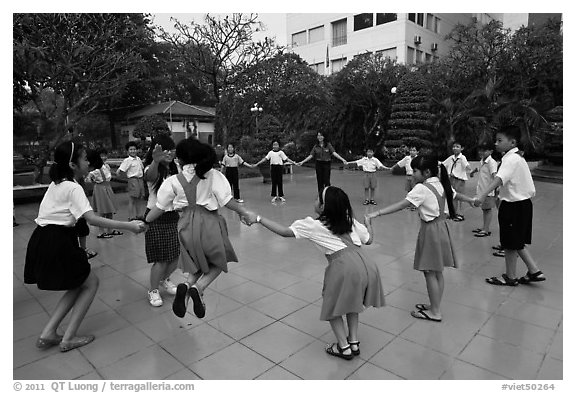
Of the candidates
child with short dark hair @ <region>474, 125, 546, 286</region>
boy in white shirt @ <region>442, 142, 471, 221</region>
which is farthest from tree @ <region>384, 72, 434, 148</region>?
child with short dark hair @ <region>474, 125, 546, 286</region>

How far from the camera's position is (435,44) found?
29.0 metres

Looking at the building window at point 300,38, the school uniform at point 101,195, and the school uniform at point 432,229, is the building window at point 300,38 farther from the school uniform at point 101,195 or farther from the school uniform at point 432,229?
the school uniform at point 432,229

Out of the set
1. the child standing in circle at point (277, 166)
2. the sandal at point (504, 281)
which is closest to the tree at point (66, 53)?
the child standing in circle at point (277, 166)

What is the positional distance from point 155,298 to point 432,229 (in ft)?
8.33

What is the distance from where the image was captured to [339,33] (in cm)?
3042

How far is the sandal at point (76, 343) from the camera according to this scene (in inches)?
114

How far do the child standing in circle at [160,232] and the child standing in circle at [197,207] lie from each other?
555 millimetres

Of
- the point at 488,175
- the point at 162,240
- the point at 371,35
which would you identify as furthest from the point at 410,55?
the point at 162,240

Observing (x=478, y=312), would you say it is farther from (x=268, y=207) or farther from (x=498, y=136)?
(x=268, y=207)

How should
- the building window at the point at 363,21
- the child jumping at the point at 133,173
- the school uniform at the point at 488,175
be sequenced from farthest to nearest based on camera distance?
the building window at the point at 363,21 → the child jumping at the point at 133,173 → the school uniform at the point at 488,175

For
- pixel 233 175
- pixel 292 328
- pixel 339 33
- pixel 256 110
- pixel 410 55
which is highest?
pixel 339 33

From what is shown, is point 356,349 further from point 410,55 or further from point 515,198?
point 410,55
